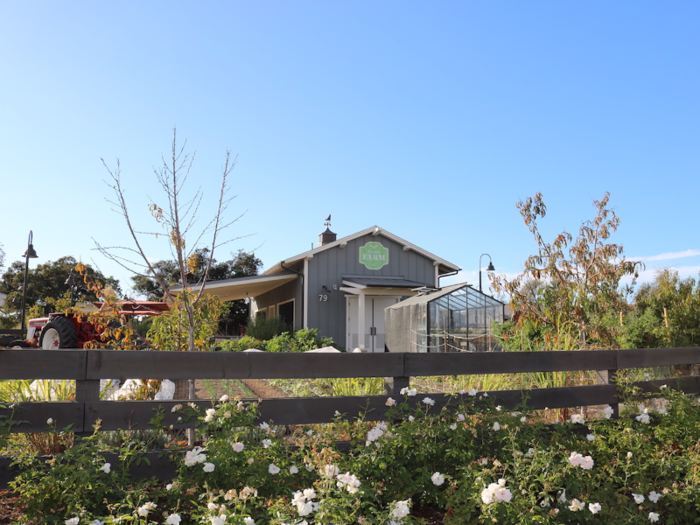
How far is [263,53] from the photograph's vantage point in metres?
7.79

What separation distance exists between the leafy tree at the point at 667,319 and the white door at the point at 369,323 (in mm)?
9919

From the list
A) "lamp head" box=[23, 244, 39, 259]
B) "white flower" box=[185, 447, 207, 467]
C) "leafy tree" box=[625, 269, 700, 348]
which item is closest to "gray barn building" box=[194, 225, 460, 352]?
"lamp head" box=[23, 244, 39, 259]

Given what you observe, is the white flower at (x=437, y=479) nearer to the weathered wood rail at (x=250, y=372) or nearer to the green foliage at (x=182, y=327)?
the weathered wood rail at (x=250, y=372)

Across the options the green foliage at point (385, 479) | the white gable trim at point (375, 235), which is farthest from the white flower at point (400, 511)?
the white gable trim at point (375, 235)

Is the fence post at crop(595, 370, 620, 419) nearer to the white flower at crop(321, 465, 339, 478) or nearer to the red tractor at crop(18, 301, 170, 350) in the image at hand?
the white flower at crop(321, 465, 339, 478)

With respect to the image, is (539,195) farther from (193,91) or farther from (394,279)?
(394,279)

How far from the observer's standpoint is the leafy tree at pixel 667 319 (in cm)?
703

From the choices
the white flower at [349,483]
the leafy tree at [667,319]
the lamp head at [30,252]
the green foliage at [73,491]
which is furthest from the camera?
the lamp head at [30,252]

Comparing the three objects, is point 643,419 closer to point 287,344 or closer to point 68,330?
point 68,330

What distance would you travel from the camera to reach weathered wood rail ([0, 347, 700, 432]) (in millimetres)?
3000

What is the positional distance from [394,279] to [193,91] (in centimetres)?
1187

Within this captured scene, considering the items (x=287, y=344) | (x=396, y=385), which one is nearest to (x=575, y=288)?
(x=396, y=385)

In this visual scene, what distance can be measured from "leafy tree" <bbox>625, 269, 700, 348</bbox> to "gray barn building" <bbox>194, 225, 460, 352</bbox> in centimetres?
893

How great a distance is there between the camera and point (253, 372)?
3.27 metres
